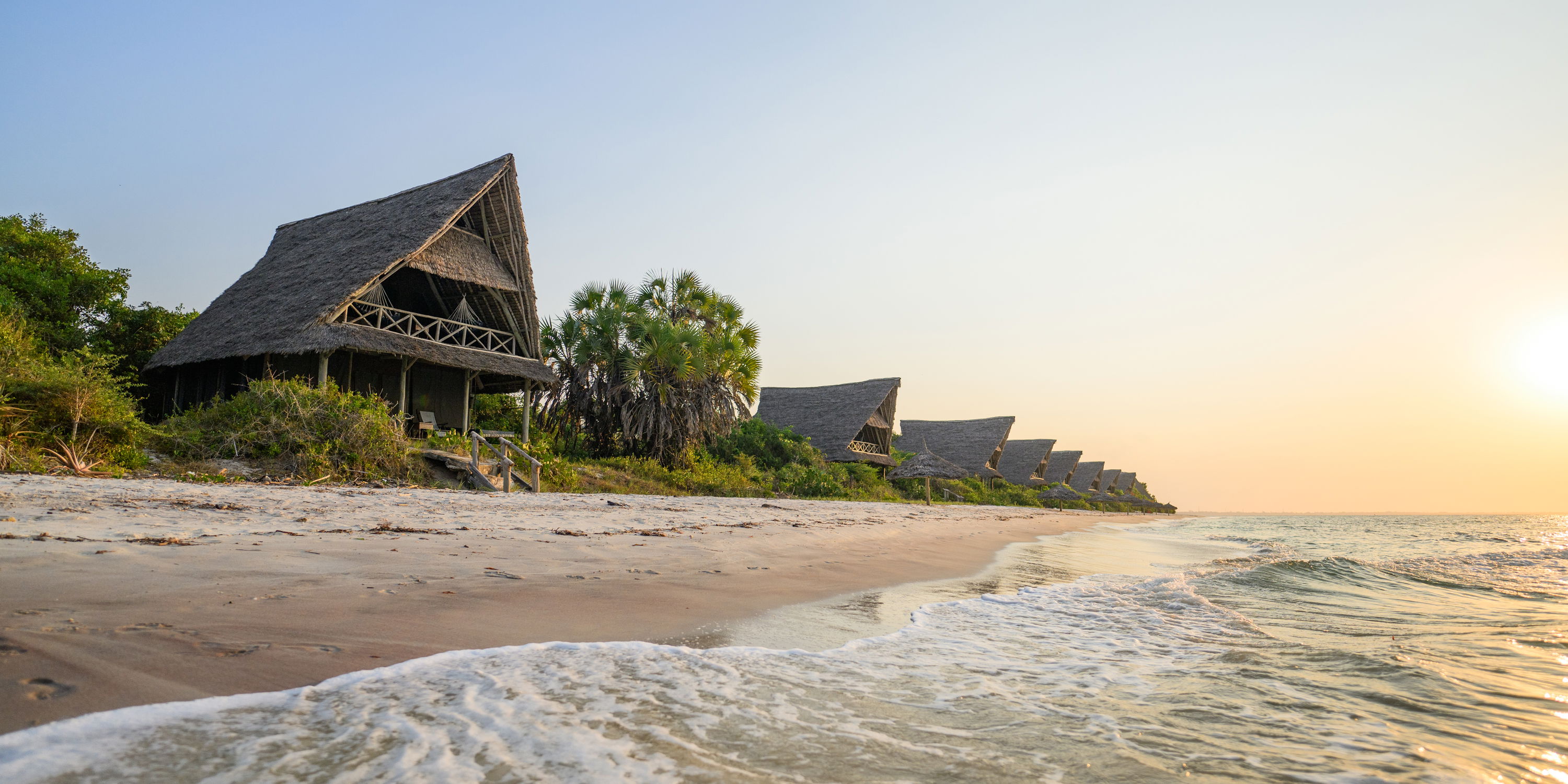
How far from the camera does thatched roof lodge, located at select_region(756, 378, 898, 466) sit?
27.3 m

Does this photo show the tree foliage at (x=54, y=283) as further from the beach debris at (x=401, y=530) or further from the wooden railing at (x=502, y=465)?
the beach debris at (x=401, y=530)

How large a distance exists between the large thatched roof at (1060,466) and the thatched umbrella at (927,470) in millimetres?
23522

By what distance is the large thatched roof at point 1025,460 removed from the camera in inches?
1657

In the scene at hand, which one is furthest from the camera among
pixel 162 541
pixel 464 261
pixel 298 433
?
pixel 464 261

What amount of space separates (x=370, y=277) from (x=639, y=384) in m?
6.25

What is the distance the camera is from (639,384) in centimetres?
1794

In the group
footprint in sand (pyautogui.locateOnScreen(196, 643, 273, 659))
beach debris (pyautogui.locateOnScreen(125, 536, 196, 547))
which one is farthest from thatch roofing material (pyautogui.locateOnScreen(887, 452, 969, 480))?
footprint in sand (pyautogui.locateOnScreen(196, 643, 273, 659))

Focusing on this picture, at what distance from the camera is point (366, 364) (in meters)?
15.4

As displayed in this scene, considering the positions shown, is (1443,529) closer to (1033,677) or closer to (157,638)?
(1033,677)

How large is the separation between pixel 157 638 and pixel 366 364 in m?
14.9

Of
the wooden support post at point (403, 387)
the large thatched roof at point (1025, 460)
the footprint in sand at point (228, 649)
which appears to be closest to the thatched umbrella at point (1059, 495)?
the large thatched roof at point (1025, 460)

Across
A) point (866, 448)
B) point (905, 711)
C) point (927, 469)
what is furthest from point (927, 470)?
point (905, 711)

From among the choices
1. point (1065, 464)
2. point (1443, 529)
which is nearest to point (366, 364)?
point (1443, 529)

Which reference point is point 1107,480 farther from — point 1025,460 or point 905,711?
point 905,711
